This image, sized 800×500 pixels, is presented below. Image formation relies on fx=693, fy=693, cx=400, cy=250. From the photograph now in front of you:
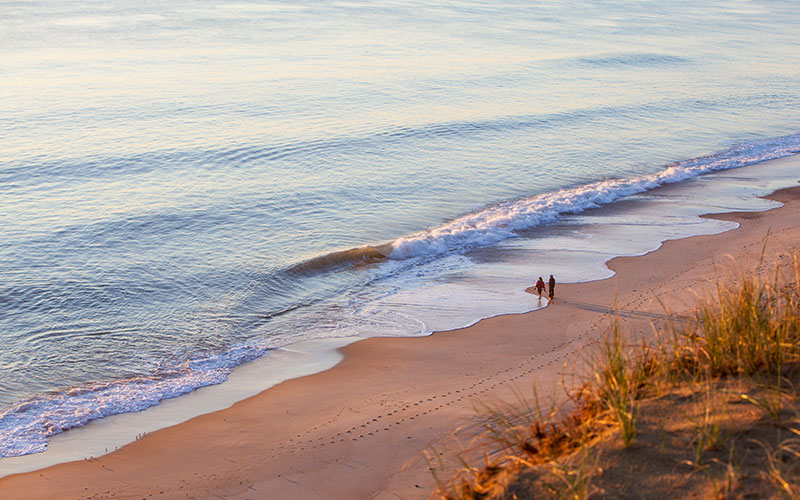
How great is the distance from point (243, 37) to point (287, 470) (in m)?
60.3

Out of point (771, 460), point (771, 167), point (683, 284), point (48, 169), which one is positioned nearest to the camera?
point (771, 460)

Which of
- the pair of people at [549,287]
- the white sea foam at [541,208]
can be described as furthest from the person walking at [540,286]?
the white sea foam at [541,208]

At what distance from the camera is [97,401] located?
40.1 feet

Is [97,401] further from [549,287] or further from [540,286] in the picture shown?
[549,287]

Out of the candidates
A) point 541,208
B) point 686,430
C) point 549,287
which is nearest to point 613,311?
point 549,287

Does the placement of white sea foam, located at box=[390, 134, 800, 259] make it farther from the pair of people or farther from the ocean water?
the pair of people

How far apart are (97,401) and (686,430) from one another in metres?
10.3

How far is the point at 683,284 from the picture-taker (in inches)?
644

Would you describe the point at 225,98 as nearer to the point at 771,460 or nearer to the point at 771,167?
the point at 771,167

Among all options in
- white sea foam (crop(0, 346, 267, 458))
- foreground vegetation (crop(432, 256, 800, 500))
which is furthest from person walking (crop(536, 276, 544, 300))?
foreground vegetation (crop(432, 256, 800, 500))

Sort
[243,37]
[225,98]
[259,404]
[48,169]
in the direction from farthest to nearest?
1. [243,37]
2. [225,98]
3. [48,169]
4. [259,404]

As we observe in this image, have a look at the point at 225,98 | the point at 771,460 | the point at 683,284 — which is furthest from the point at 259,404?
the point at 225,98

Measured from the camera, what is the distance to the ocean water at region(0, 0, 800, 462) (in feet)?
50.5

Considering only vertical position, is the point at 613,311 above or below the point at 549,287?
below
